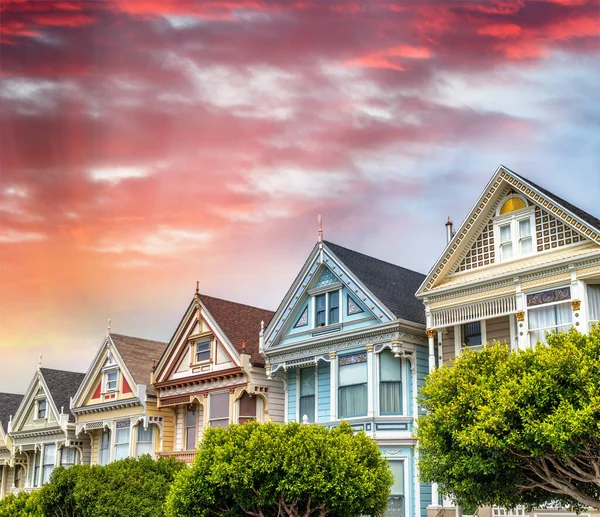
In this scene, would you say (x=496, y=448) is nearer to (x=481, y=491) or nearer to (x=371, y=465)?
(x=481, y=491)

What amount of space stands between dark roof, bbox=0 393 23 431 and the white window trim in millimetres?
40133

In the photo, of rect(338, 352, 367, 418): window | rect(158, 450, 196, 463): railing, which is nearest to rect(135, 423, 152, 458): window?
rect(158, 450, 196, 463): railing

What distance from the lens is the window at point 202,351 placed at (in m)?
39.1

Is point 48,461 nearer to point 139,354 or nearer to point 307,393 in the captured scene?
point 139,354

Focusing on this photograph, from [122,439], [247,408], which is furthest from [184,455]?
[122,439]

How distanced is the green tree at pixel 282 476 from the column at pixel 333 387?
269 inches

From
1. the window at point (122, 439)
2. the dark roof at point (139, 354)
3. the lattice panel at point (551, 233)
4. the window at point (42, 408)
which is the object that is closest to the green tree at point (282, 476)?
the lattice panel at point (551, 233)

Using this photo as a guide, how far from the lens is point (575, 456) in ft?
63.7

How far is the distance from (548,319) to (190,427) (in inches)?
824

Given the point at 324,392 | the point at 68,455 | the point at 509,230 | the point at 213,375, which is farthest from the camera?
the point at 68,455

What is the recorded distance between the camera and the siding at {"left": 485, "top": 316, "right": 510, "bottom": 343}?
28688mm

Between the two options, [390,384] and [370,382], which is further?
[390,384]

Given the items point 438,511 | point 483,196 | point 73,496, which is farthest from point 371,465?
point 73,496

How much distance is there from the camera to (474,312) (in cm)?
2827
